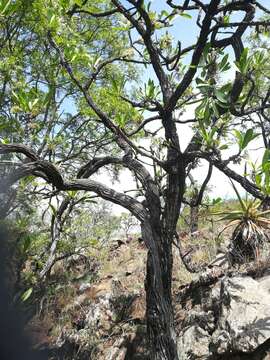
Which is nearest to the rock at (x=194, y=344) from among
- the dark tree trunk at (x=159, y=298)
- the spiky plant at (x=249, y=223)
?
the dark tree trunk at (x=159, y=298)

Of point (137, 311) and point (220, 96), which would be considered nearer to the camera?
point (220, 96)

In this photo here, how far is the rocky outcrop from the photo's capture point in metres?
4.11

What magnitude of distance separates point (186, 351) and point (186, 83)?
3.33 meters

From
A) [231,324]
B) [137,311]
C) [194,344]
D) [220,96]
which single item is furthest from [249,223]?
[137,311]

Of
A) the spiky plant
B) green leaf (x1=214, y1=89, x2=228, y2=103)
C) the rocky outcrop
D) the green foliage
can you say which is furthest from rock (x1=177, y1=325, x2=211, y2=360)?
green leaf (x1=214, y1=89, x2=228, y2=103)

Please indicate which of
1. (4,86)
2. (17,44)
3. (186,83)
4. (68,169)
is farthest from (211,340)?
(17,44)

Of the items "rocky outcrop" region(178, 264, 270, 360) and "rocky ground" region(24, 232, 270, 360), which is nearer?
"rocky outcrop" region(178, 264, 270, 360)

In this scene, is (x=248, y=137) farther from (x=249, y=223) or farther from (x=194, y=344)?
(x=194, y=344)

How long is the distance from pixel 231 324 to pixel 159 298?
1069 mm

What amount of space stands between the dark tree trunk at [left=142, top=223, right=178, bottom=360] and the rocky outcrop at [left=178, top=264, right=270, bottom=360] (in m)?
0.83

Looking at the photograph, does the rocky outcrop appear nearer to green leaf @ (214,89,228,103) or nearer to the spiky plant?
the spiky plant

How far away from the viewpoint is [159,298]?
156 inches

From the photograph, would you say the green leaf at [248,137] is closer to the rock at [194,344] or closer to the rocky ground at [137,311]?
the rocky ground at [137,311]

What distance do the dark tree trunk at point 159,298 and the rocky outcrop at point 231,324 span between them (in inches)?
32.6
